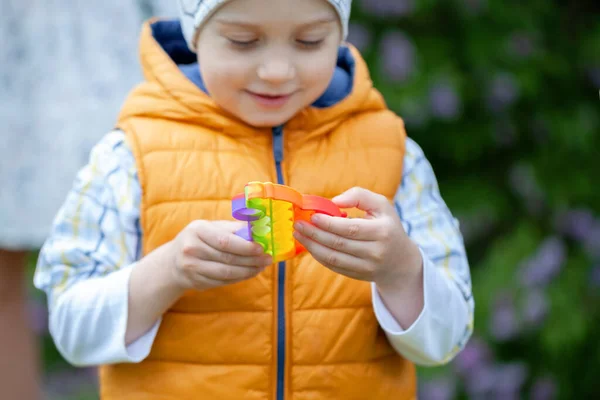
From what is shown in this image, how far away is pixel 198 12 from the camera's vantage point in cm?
155

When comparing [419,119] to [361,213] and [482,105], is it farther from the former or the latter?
[361,213]

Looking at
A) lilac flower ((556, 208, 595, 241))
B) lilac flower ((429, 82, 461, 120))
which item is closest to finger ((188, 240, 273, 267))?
lilac flower ((429, 82, 461, 120))

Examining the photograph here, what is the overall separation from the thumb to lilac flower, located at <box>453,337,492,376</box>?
1727 millimetres

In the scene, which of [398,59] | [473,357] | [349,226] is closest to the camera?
[349,226]

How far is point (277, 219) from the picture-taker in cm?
133

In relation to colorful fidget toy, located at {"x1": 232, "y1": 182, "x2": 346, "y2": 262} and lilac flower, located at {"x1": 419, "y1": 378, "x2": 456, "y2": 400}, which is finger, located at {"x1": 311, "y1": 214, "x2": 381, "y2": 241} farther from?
lilac flower, located at {"x1": 419, "y1": 378, "x2": 456, "y2": 400}

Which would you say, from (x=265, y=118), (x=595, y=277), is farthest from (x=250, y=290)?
(x=595, y=277)

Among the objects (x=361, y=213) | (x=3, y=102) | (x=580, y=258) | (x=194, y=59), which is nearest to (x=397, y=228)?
(x=361, y=213)

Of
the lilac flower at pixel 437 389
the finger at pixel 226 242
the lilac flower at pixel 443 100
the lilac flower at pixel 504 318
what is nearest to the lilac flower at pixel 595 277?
the lilac flower at pixel 504 318

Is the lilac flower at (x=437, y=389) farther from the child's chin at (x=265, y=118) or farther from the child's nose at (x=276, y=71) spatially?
the child's nose at (x=276, y=71)

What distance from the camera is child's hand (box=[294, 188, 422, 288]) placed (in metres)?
1.37

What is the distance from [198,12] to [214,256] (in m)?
0.43

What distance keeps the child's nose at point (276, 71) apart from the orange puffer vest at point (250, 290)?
17 cm

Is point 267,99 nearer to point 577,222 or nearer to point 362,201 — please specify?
point 362,201
